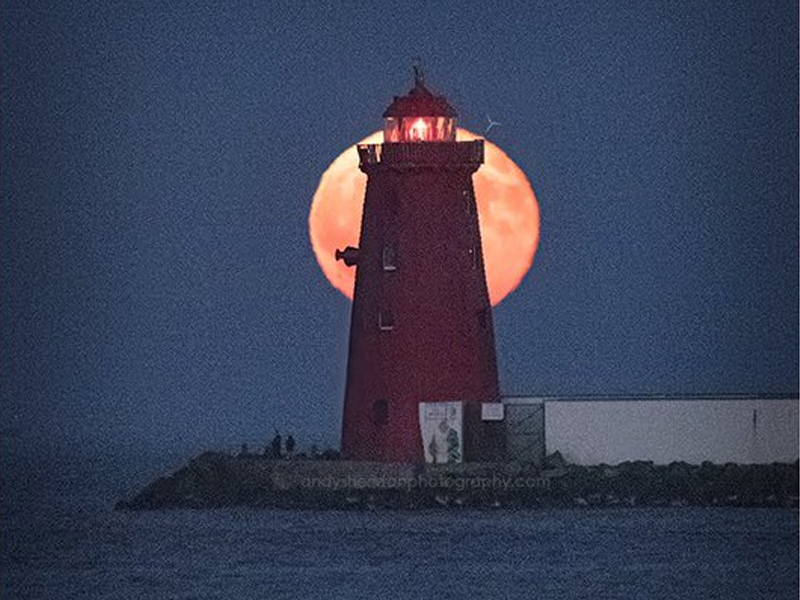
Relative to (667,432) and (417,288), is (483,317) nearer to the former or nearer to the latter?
(417,288)

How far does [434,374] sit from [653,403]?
12.1ft

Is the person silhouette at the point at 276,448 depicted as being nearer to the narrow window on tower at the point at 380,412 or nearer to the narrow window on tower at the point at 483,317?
the narrow window on tower at the point at 380,412

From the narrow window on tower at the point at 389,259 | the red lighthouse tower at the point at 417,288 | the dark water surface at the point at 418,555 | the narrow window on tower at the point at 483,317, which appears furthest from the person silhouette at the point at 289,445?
the narrow window on tower at the point at 483,317

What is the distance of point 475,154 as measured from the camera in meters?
44.5

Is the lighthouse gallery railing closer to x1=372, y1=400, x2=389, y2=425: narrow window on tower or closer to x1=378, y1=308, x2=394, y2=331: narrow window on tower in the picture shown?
x1=378, y1=308, x2=394, y2=331: narrow window on tower

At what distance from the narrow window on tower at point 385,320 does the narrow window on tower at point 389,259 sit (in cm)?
61

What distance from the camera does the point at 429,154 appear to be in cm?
4434

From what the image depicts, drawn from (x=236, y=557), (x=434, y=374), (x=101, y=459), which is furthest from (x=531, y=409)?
(x=101, y=459)

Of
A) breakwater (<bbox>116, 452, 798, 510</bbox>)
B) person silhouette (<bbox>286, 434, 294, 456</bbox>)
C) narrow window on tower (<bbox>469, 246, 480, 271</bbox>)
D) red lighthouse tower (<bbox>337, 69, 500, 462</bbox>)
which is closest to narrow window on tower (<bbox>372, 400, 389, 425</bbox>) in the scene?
red lighthouse tower (<bbox>337, 69, 500, 462</bbox>)

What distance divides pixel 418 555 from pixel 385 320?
15.1 feet

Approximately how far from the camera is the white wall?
151 ft

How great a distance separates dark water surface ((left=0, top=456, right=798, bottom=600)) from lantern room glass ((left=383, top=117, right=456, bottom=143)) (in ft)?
17.8

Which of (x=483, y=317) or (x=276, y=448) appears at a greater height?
(x=483, y=317)

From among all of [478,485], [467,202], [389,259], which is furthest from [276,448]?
[467,202]
